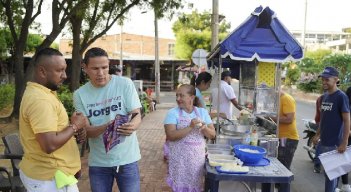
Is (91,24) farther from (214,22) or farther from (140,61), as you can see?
(140,61)

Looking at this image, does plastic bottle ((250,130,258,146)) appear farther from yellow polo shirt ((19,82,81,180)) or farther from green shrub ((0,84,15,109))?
green shrub ((0,84,15,109))

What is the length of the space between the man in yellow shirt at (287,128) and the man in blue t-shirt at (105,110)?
2643 mm

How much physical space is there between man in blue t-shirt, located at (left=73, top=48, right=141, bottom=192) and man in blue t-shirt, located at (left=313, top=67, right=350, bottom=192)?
108 inches

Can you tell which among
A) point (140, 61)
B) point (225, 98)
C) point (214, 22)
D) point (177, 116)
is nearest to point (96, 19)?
point (214, 22)

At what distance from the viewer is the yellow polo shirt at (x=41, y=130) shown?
6.96 feet

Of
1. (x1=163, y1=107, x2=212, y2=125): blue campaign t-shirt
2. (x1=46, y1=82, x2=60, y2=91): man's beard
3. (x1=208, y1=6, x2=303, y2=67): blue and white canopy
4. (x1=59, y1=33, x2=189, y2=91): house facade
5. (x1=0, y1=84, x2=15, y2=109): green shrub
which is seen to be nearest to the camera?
(x1=46, y1=82, x2=60, y2=91): man's beard

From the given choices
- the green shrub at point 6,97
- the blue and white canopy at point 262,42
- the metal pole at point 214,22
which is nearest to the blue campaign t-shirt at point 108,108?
the blue and white canopy at point 262,42

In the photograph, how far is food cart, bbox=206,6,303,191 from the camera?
3258 mm

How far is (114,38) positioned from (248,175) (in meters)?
42.2

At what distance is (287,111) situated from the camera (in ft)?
15.6

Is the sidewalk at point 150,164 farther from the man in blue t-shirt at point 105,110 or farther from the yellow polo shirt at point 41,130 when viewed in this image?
the yellow polo shirt at point 41,130

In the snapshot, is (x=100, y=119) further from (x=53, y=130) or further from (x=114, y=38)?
(x=114, y=38)

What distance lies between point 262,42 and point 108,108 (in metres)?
2.15

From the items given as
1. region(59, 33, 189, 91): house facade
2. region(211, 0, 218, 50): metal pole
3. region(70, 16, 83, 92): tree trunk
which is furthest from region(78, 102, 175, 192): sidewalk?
region(59, 33, 189, 91): house facade
